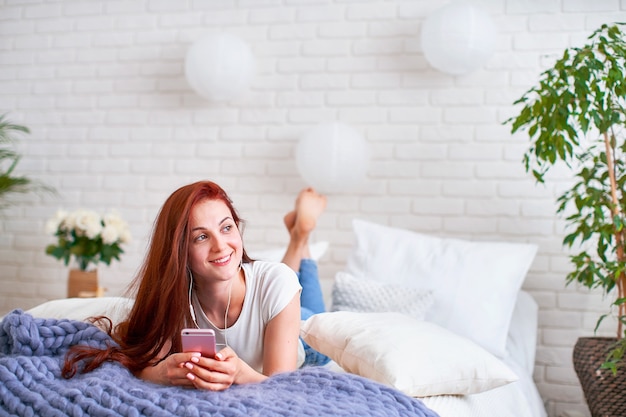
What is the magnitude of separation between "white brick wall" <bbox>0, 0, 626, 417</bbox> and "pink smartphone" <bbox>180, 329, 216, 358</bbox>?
1.73 m

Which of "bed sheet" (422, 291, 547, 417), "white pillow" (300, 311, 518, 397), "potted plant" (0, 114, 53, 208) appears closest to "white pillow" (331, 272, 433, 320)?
"bed sheet" (422, 291, 547, 417)

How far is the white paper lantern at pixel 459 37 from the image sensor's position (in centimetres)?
276

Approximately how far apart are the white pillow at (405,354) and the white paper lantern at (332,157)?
1.05m

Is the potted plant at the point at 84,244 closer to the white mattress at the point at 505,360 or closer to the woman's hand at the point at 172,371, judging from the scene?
the white mattress at the point at 505,360

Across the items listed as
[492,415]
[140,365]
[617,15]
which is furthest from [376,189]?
[140,365]

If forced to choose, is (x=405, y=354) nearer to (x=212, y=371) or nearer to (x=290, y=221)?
(x=212, y=371)

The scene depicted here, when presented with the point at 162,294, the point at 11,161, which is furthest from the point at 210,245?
the point at 11,161

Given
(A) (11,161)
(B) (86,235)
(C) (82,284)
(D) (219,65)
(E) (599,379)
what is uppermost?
(D) (219,65)

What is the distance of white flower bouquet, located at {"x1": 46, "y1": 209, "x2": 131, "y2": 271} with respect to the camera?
118 inches

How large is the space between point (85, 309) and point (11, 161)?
1.78 metres

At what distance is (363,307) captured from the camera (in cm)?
247

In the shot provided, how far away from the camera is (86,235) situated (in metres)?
3.00

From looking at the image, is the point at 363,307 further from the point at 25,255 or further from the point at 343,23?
the point at 25,255

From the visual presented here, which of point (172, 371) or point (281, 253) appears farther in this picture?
point (281, 253)
